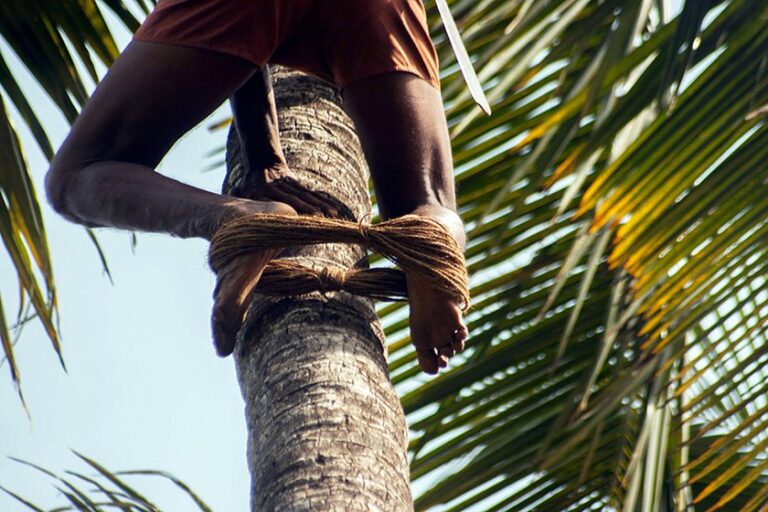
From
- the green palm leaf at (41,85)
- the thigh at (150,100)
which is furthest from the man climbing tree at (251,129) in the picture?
the green palm leaf at (41,85)

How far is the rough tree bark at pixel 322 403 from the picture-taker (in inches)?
56.1

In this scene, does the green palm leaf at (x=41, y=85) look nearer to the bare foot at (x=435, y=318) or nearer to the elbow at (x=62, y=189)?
the elbow at (x=62, y=189)

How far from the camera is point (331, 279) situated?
5.52ft

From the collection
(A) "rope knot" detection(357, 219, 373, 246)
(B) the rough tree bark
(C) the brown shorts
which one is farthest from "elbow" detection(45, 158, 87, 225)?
(A) "rope knot" detection(357, 219, 373, 246)

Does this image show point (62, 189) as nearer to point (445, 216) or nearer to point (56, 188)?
point (56, 188)

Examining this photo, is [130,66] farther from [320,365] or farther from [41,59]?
[41,59]

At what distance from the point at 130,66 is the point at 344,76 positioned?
0.34 meters

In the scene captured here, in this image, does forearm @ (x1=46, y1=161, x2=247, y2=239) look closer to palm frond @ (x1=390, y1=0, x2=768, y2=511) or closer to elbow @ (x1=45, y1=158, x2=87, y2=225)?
elbow @ (x1=45, y1=158, x2=87, y2=225)

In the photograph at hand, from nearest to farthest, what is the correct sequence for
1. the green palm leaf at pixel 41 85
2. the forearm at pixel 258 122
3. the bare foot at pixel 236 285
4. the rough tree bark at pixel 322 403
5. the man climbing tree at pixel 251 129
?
the rough tree bark at pixel 322 403
the bare foot at pixel 236 285
the man climbing tree at pixel 251 129
the forearm at pixel 258 122
the green palm leaf at pixel 41 85

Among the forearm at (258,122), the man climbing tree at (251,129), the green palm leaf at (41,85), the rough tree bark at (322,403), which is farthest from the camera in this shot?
the green palm leaf at (41,85)

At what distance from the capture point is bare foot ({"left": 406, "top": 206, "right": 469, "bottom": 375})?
5.83 feet

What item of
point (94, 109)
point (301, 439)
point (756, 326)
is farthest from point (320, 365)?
point (756, 326)

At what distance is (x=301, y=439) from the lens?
57.8 inches

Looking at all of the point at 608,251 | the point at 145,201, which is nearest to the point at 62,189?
the point at 145,201
